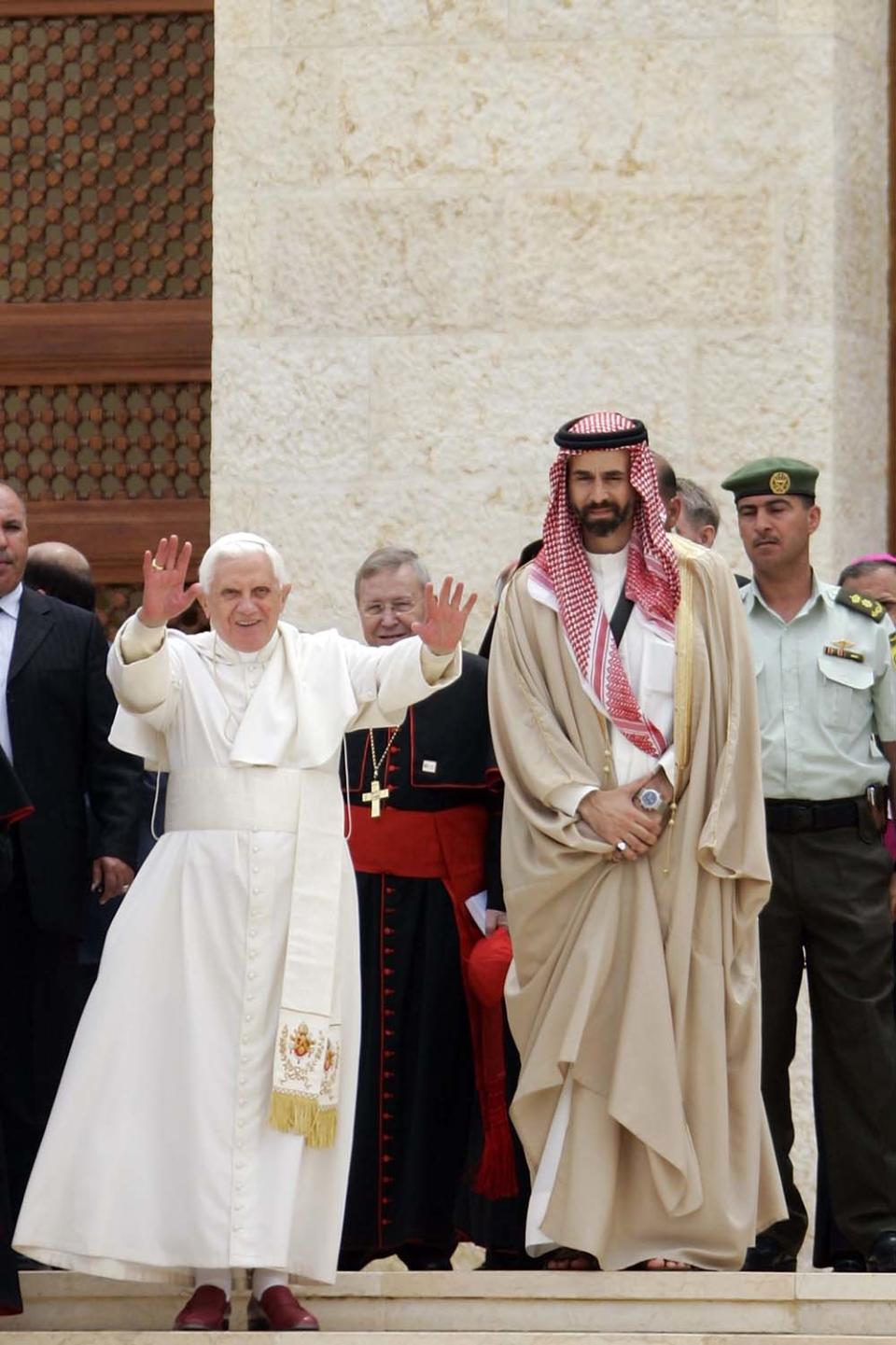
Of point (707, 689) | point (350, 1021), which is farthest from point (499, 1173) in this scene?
point (707, 689)

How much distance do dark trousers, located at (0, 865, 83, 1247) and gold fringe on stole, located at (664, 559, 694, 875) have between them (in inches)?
62.9

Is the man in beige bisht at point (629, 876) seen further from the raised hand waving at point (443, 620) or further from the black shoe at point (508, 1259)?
the black shoe at point (508, 1259)

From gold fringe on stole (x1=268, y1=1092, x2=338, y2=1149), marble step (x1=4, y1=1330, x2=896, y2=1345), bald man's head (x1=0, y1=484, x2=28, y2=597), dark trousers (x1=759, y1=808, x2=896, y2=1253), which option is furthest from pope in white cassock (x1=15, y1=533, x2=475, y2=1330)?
dark trousers (x1=759, y1=808, x2=896, y2=1253)

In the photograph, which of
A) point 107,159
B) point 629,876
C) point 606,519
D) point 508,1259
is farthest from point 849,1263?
point 107,159

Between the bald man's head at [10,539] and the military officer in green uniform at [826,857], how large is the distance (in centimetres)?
183

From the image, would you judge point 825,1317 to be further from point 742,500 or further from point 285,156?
point 285,156

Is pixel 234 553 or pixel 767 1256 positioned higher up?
pixel 234 553

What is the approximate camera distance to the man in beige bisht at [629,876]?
6.25 meters

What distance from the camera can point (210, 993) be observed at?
6.14 metres

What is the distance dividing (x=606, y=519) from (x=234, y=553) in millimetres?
922

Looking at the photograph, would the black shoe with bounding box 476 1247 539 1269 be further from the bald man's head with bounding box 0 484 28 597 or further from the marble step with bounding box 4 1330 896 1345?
the bald man's head with bounding box 0 484 28 597

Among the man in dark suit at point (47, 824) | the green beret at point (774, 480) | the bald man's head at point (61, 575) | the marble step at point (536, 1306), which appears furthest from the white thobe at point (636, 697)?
the bald man's head at point (61, 575)

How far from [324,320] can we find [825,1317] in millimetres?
3751

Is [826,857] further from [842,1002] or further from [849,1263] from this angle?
[849,1263]
